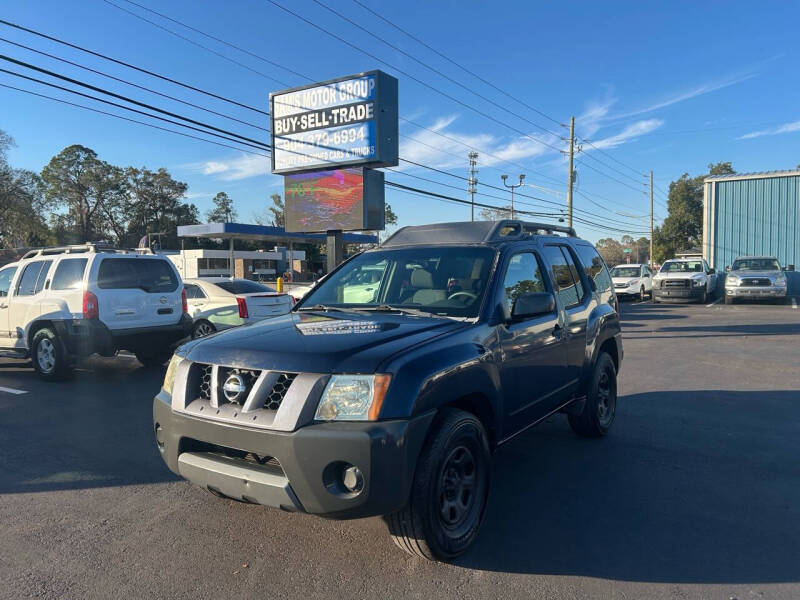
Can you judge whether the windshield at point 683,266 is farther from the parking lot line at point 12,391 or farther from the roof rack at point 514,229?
the parking lot line at point 12,391

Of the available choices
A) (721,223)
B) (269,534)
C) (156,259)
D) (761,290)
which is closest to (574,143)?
(721,223)

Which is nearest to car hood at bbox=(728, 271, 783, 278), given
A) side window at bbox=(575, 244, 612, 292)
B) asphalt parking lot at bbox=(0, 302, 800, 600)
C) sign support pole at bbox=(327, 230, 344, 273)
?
sign support pole at bbox=(327, 230, 344, 273)

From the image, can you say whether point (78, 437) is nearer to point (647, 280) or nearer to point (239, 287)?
point (239, 287)

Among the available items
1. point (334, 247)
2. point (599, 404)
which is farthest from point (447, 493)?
point (334, 247)

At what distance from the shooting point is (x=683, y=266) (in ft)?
78.1

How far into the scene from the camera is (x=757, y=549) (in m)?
3.18

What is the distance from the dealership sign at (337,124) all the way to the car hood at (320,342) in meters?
10.7

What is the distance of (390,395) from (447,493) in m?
0.78

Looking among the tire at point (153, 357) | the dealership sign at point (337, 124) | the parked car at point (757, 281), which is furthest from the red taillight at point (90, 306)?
the parked car at point (757, 281)

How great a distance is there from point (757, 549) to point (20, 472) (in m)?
5.23

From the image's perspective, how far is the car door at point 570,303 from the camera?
4.56 meters

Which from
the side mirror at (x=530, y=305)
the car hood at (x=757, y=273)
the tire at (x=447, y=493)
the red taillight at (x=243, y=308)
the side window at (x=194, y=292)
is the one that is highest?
the car hood at (x=757, y=273)

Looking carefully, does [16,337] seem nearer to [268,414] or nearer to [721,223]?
[268,414]

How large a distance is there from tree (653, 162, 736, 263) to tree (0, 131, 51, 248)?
200 ft
